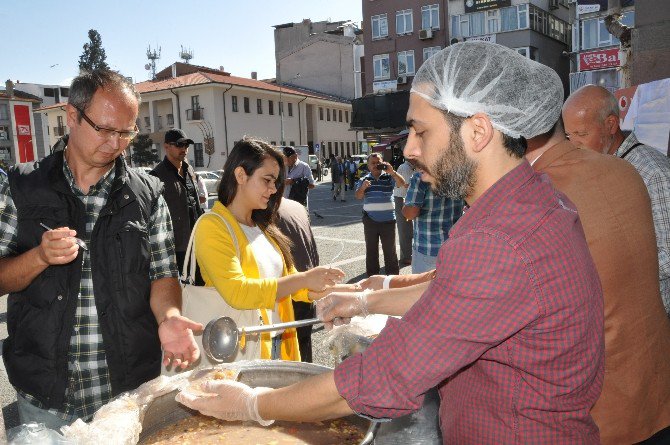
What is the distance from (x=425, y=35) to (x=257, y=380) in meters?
41.3

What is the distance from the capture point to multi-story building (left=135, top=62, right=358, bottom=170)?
132 feet

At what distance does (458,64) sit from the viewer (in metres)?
1.40

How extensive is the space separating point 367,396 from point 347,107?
5453cm

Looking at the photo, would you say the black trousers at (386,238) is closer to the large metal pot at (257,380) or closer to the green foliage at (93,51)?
the large metal pot at (257,380)

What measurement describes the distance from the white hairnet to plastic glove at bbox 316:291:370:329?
111cm

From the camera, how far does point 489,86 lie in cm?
136

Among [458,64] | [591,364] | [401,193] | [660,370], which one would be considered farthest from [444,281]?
[401,193]

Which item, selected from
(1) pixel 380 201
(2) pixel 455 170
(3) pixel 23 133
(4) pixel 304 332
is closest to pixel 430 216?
(4) pixel 304 332

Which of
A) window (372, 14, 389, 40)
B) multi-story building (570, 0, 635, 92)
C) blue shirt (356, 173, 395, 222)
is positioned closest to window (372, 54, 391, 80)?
window (372, 14, 389, 40)

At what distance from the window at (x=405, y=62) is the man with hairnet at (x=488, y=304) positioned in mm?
41702

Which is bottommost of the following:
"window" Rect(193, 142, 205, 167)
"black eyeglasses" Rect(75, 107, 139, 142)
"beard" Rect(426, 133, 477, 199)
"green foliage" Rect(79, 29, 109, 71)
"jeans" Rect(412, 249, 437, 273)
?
"jeans" Rect(412, 249, 437, 273)

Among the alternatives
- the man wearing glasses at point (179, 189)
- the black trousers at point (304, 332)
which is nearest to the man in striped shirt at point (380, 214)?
the man wearing glasses at point (179, 189)

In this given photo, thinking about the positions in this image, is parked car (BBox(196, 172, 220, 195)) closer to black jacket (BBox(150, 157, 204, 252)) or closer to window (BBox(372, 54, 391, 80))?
window (BBox(372, 54, 391, 80))

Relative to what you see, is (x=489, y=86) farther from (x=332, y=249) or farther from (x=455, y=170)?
(x=332, y=249)
